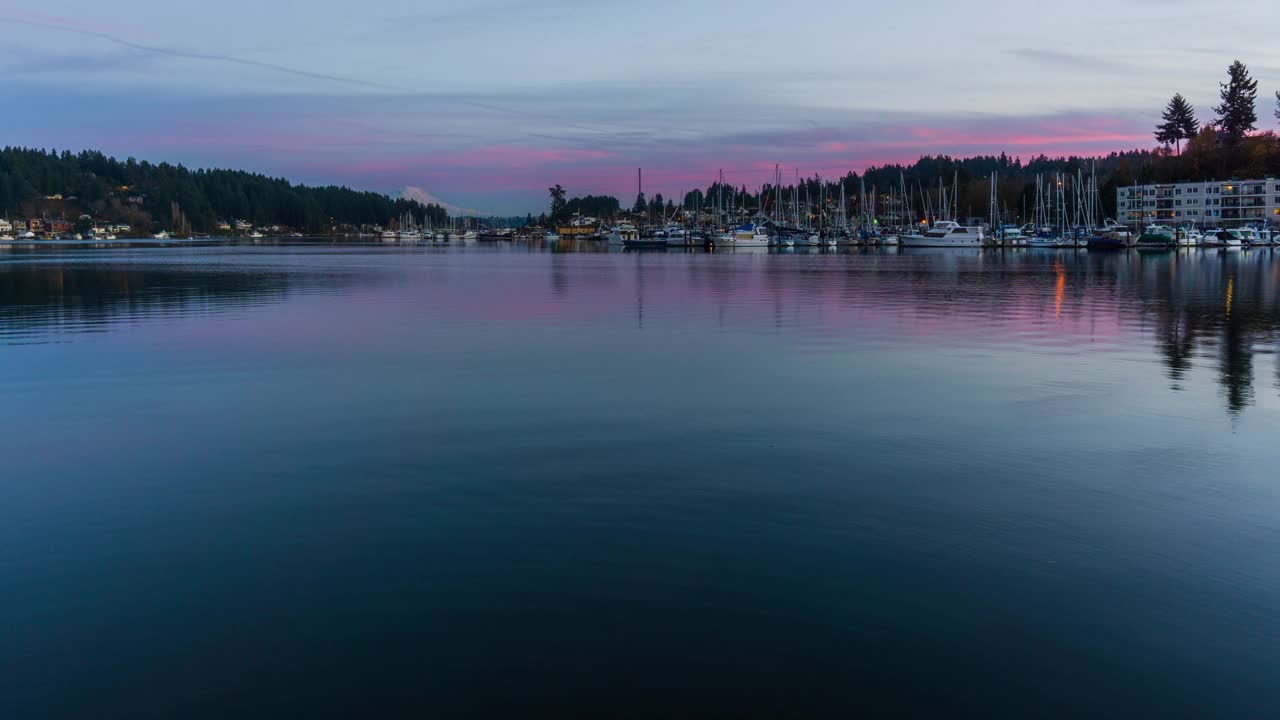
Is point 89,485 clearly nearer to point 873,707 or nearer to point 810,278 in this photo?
point 873,707

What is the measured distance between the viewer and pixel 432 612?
7527 millimetres

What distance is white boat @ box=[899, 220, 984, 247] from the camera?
138m

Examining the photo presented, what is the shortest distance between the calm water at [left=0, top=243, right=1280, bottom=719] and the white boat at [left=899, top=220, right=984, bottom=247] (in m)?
120

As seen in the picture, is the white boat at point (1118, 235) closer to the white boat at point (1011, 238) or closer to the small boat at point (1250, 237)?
the white boat at point (1011, 238)

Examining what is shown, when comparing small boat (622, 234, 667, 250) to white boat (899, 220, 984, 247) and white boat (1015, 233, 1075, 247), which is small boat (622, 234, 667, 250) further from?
white boat (1015, 233, 1075, 247)

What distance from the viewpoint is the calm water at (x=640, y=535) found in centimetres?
648

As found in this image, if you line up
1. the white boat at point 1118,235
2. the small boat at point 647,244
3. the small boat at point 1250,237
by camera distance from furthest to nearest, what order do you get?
the small boat at point 647,244 → the small boat at point 1250,237 → the white boat at point 1118,235

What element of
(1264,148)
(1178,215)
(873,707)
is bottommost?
(873,707)

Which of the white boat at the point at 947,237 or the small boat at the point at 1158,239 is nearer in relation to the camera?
the small boat at the point at 1158,239

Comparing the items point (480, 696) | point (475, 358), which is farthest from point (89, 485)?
point (475, 358)

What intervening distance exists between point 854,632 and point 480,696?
8.95ft

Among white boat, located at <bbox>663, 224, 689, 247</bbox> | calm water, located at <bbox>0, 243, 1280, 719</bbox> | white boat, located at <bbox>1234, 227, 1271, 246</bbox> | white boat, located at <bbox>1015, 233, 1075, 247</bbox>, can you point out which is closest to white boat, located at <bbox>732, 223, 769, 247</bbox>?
white boat, located at <bbox>663, 224, 689, 247</bbox>

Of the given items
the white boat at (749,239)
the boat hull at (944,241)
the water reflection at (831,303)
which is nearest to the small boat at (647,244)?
the white boat at (749,239)

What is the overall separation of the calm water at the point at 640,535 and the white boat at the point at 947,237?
11968 centimetres
